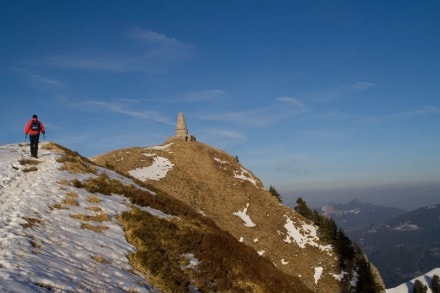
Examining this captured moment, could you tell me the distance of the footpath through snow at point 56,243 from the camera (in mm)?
9141

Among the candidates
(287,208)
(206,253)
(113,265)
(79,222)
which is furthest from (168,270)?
(287,208)

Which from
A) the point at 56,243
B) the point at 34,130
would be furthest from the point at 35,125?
the point at 56,243

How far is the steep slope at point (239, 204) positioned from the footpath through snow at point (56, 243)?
31.6m

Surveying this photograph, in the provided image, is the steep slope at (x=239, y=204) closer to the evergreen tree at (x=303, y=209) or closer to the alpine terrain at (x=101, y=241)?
the evergreen tree at (x=303, y=209)

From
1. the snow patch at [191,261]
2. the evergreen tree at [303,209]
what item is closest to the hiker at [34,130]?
Answer: the snow patch at [191,261]

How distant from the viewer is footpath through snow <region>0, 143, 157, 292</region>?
9141mm

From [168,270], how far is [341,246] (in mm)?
52125

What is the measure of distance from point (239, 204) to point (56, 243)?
51715 millimetres

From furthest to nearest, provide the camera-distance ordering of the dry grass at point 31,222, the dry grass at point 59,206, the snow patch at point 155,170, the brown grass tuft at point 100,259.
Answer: the snow patch at point 155,170 < the dry grass at point 59,206 < the dry grass at point 31,222 < the brown grass tuft at point 100,259

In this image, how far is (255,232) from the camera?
183 feet

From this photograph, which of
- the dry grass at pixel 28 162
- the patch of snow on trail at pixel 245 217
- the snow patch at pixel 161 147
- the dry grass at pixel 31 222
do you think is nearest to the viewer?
the dry grass at pixel 31 222

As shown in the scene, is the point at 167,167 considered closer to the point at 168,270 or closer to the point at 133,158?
the point at 133,158

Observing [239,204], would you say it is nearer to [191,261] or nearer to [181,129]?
[181,129]

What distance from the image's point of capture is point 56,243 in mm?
12531
